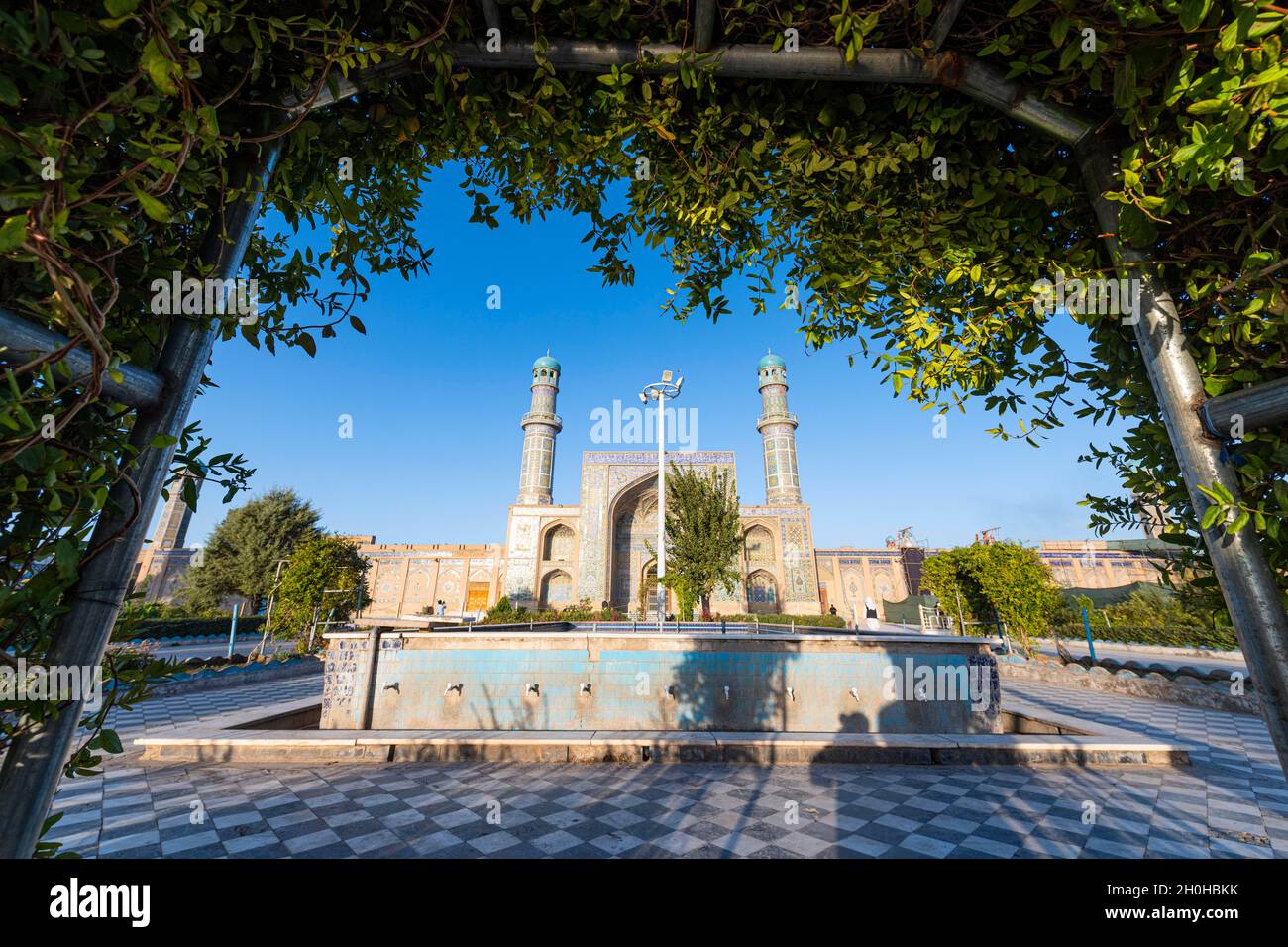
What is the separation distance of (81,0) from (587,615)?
958 inches

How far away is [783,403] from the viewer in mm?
36281

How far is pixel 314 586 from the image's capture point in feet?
49.1

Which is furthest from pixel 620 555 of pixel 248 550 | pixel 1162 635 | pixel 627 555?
pixel 1162 635

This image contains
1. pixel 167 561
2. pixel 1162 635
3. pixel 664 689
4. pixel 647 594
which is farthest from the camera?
pixel 167 561

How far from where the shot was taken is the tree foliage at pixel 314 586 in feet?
49.1

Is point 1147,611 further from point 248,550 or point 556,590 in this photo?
point 248,550

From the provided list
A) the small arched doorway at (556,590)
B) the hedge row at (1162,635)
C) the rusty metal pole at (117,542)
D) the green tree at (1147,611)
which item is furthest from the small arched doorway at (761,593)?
the rusty metal pole at (117,542)

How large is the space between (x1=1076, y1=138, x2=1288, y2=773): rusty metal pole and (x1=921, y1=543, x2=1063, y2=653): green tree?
1698cm

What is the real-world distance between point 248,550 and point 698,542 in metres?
23.1

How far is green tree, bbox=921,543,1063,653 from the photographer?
15.0 m

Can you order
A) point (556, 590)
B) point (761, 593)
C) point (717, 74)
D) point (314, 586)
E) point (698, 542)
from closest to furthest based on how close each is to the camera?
point (717, 74), point (314, 586), point (698, 542), point (761, 593), point (556, 590)

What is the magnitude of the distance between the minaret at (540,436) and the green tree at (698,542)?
1445 centimetres

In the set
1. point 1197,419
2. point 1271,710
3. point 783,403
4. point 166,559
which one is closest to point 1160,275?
point 1197,419
